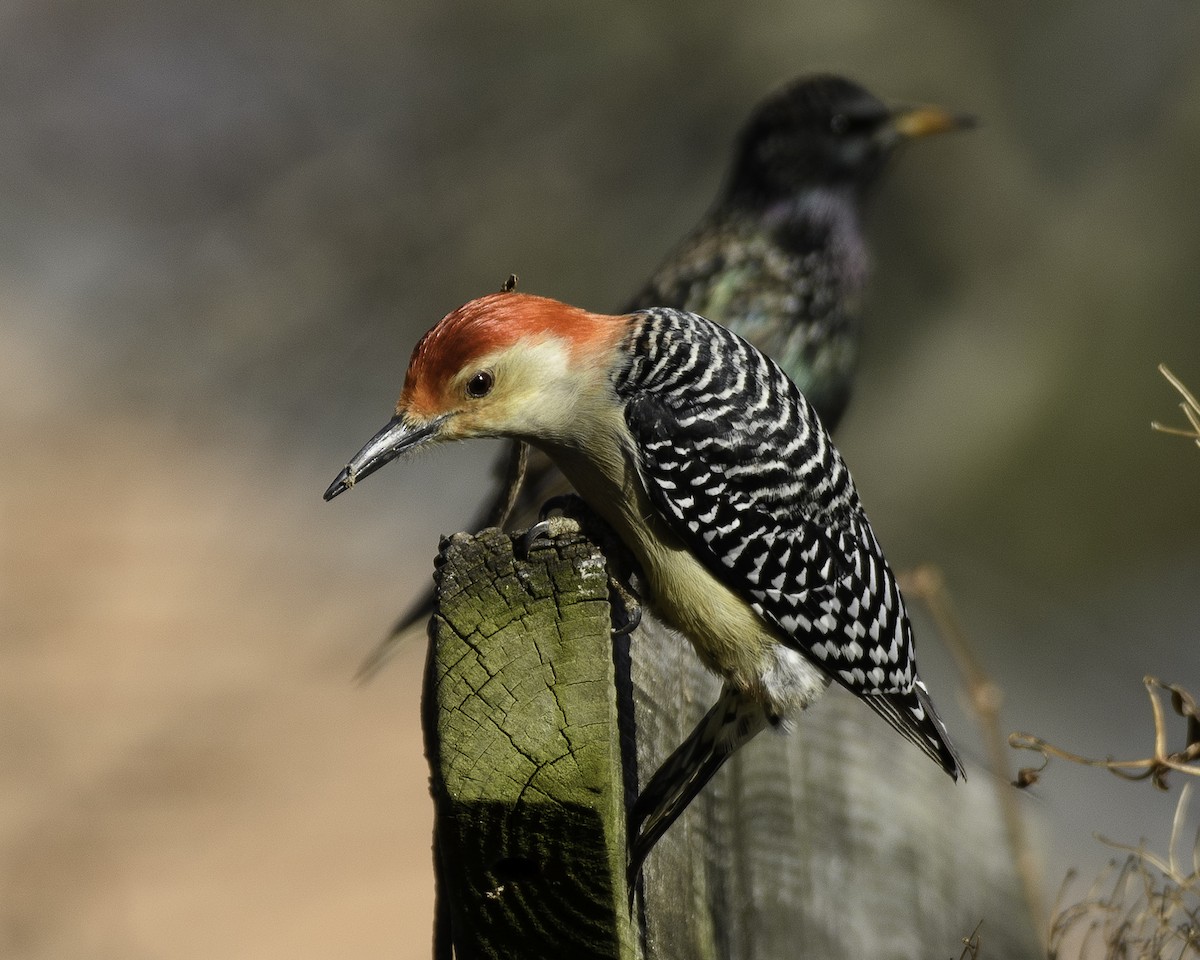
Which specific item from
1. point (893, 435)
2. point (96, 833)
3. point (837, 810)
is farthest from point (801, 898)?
point (893, 435)

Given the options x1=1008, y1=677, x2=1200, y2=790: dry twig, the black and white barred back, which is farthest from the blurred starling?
x1=1008, y1=677, x2=1200, y2=790: dry twig

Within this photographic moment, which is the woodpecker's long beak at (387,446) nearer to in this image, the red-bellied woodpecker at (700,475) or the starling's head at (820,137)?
the red-bellied woodpecker at (700,475)

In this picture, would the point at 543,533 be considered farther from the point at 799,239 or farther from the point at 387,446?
the point at 799,239

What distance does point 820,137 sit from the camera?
552 centimetres

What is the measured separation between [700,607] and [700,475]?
0.79 feet

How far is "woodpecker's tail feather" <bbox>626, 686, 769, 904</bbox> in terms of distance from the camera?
1.94m

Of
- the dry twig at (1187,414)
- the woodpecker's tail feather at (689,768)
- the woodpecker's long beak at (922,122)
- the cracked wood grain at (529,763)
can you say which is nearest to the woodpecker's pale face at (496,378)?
the woodpecker's tail feather at (689,768)

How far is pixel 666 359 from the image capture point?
2.82 m

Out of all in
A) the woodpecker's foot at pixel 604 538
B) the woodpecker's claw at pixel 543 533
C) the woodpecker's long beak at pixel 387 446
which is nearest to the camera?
the woodpecker's claw at pixel 543 533

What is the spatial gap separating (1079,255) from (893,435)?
4.64 feet

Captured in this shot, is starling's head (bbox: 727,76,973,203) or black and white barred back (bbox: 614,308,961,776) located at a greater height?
starling's head (bbox: 727,76,973,203)

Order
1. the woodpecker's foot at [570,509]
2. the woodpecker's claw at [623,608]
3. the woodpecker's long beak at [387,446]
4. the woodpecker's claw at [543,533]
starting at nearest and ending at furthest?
1. the woodpecker's claw at [543,533]
2. the woodpecker's claw at [623,608]
3. the woodpecker's long beak at [387,446]
4. the woodpecker's foot at [570,509]

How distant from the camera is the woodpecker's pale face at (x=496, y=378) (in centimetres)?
257

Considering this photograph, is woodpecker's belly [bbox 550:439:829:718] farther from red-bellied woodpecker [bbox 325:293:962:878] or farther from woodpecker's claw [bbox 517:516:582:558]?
woodpecker's claw [bbox 517:516:582:558]
